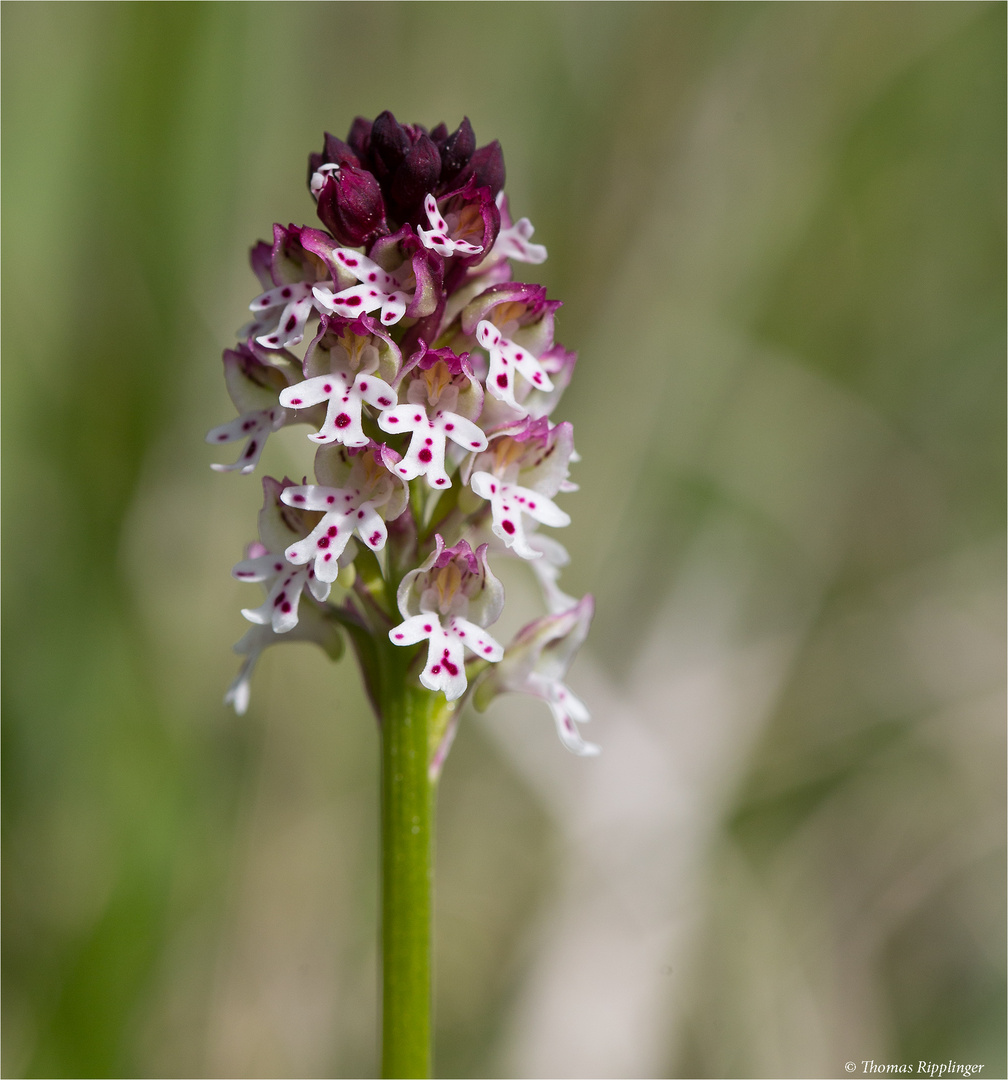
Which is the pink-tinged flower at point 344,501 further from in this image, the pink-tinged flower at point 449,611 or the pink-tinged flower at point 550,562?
the pink-tinged flower at point 550,562

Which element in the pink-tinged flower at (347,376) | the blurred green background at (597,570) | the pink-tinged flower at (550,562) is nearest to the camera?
the pink-tinged flower at (347,376)

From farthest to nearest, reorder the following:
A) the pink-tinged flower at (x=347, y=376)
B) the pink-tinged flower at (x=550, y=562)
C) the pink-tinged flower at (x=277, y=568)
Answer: the pink-tinged flower at (x=550, y=562)
the pink-tinged flower at (x=277, y=568)
the pink-tinged flower at (x=347, y=376)

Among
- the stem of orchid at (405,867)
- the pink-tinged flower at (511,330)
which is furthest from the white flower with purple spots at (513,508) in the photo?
the stem of orchid at (405,867)

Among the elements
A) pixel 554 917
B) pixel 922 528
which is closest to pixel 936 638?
pixel 922 528


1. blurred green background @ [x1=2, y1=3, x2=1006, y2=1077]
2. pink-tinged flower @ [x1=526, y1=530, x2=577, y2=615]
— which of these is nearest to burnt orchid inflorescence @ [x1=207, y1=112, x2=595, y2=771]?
pink-tinged flower @ [x1=526, y1=530, x2=577, y2=615]

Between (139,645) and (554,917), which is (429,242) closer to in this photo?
(139,645)

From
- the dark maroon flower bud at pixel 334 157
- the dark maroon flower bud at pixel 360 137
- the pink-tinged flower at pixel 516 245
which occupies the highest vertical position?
the dark maroon flower bud at pixel 360 137

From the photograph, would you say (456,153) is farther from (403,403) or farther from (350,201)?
(403,403)
